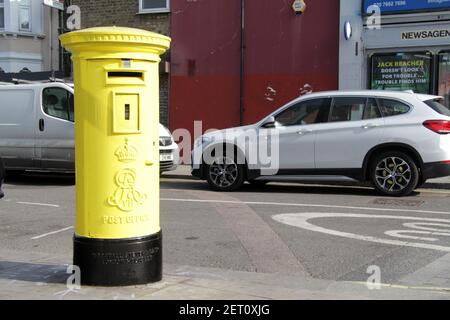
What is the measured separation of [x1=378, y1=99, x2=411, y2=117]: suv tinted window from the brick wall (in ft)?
26.6

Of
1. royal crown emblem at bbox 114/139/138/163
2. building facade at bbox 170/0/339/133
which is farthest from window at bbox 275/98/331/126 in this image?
royal crown emblem at bbox 114/139/138/163

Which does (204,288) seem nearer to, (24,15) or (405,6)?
(405,6)

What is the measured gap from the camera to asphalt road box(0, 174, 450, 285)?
6184 mm

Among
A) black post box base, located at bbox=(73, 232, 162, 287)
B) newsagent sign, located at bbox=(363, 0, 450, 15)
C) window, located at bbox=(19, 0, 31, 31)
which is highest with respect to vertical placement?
window, located at bbox=(19, 0, 31, 31)

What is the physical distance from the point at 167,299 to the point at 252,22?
12.4 m

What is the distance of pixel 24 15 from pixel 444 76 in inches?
544

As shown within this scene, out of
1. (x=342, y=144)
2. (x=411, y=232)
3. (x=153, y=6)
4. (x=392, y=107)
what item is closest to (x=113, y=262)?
(x=411, y=232)

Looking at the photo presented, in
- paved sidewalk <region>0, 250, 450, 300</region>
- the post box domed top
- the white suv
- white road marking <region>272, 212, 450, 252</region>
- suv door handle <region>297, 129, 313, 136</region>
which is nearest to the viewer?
paved sidewalk <region>0, 250, 450, 300</region>

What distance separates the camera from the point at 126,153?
492 cm

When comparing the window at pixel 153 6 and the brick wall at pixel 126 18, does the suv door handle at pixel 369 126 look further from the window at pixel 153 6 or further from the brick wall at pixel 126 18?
the window at pixel 153 6

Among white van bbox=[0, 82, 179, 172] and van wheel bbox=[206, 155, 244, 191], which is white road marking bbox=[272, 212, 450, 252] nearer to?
van wheel bbox=[206, 155, 244, 191]

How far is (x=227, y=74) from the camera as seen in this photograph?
16.5 m
